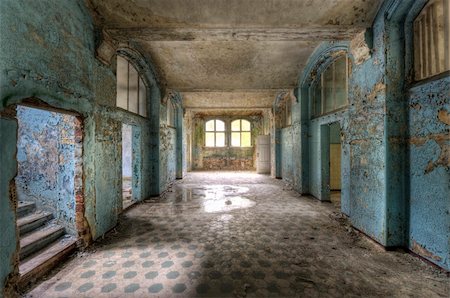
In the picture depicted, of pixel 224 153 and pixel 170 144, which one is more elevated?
pixel 170 144

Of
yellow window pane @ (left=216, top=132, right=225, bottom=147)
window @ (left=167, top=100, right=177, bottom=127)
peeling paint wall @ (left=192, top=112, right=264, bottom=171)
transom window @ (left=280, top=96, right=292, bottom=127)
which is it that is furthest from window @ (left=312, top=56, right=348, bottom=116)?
yellow window pane @ (left=216, top=132, right=225, bottom=147)

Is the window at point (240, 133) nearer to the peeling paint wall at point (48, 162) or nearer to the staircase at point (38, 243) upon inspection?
the peeling paint wall at point (48, 162)

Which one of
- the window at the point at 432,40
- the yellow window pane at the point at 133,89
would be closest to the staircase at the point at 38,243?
the yellow window pane at the point at 133,89

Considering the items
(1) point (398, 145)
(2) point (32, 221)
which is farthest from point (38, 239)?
(1) point (398, 145)

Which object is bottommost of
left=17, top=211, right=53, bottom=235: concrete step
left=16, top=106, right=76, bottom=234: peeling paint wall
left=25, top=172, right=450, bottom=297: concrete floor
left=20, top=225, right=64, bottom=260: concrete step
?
left=25, top=172, right=450, bottom=297: concrete floor

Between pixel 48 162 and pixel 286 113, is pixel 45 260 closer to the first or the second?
pixel 48 162

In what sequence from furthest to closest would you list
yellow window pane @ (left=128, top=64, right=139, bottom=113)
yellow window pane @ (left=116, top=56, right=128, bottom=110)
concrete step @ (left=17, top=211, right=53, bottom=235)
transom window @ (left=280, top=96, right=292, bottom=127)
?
transom window @ (left=280, top=96, right=292, bottom=127)
yellow window pane @ (left=128, top=64, right=139, bottom=113)
yellow window pane @ (left=116, top=56, right=128, bottom=110)
concrete step @ (left=17, top=211, right=53, bottom=235)

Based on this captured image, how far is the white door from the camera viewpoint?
1285cm

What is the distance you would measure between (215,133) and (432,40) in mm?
13501

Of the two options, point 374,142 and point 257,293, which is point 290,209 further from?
point 257,293

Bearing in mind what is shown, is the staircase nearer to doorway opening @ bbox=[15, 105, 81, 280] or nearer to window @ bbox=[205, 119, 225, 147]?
doorway opening @ bbox=[15, 105, 81, 280]

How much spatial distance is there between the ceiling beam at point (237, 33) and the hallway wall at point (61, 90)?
0.65 m

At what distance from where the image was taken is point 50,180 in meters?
3.63

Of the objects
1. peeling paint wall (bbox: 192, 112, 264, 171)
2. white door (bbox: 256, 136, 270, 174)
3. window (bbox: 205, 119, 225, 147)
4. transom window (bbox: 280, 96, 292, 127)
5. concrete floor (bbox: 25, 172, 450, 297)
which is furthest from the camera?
window (bbox: 205, 119, 225, 147)
